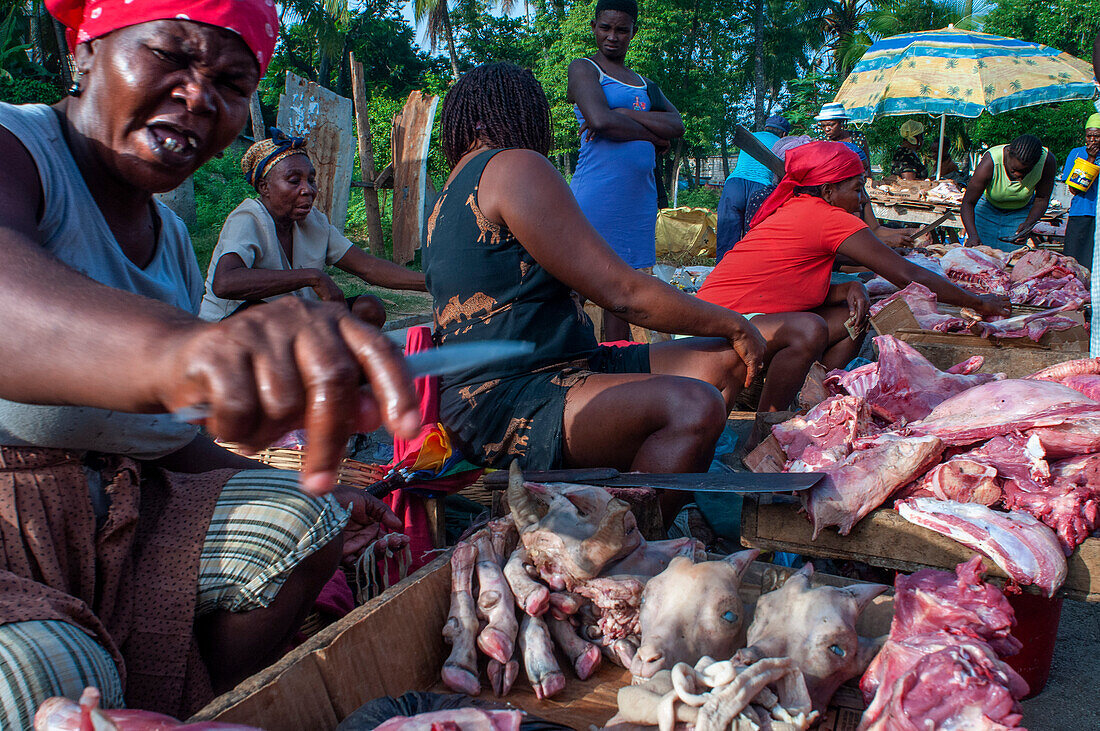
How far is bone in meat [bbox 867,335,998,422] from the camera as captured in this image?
3.02m

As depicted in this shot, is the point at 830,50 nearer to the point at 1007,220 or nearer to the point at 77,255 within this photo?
the point at 1007,220

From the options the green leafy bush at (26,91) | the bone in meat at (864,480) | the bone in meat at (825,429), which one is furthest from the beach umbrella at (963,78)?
the green leafy bush at (26,91)

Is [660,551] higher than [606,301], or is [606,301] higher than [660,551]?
[606,301]

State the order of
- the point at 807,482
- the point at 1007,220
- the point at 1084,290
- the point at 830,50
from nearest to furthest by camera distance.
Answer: the point at 807,482 < the point at 1084,290 < the point at 1007,220 < the point at 830,50

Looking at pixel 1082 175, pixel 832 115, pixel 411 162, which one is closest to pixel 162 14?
pixel 832 115

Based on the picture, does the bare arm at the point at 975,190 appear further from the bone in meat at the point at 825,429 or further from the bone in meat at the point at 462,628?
the bone in meat at the point at 462,628

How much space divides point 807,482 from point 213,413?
188 centimetres

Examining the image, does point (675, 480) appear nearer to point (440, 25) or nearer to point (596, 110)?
point (596, 110)

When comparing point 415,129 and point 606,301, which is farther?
point 415,129

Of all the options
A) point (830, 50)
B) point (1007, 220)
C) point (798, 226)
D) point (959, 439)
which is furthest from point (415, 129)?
point (830, 50)

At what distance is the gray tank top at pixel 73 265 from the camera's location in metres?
1.45

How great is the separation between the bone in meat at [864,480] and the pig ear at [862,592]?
0.45 m

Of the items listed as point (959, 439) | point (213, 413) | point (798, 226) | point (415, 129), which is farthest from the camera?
point (415, 129)

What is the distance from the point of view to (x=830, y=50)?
31.5 metres
